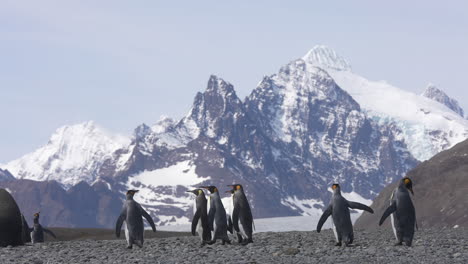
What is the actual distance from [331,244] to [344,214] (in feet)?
5.86

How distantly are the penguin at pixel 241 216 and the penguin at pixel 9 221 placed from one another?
8.94 meters

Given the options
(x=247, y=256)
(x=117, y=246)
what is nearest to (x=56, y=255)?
(x=117, y=246)

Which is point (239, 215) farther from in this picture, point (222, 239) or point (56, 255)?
point (56, 255)

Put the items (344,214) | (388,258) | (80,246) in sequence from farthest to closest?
1. (80,246)
2. (344,214)
3. (388,258)

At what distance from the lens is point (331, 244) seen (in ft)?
112

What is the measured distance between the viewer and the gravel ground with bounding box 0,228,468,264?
1114 inches

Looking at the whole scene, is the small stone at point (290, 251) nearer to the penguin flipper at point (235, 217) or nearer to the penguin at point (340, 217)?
the penguin at point (340, 217)

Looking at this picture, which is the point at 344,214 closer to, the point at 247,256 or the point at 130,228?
the point at 247,256

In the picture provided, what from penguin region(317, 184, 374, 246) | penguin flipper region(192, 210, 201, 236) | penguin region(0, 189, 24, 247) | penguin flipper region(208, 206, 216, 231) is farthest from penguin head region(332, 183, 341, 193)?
penguin region(0, 189, 24, 247)

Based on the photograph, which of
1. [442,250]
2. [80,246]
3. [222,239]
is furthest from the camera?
[80,246]

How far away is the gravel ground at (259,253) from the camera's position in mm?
28297

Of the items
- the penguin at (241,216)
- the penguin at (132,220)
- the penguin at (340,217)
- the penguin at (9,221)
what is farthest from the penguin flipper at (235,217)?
the penguin at (9,221)

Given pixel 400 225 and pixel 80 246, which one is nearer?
pixel 400 225

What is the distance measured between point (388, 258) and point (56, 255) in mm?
12394
